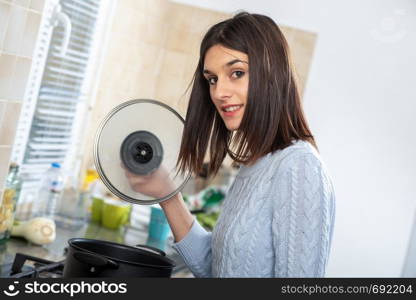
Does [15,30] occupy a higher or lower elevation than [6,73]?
higher

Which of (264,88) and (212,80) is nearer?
(264,88)

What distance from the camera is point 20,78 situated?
163cm

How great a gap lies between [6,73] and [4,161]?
9.8 inches

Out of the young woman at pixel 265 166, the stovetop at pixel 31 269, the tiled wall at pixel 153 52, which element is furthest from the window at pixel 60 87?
the young woman at pixel 265 166

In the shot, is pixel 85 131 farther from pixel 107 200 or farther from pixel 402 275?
pixel 402 275

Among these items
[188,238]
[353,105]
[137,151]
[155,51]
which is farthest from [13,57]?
[155,51]

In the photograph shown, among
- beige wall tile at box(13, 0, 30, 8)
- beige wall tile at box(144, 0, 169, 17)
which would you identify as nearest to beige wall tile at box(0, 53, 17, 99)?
beige wall tile at box(13, 0, 30, 8)

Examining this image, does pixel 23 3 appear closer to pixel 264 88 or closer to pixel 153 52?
pixel 264 88

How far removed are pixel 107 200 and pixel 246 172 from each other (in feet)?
4.30

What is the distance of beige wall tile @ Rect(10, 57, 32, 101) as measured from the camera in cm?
161

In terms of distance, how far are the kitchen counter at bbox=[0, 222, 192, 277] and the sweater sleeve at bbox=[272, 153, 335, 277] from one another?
1.48 ft

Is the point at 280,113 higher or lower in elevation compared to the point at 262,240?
higher

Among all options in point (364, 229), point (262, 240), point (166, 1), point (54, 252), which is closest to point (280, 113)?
point (262, 240)

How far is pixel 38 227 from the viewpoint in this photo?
201 cm
